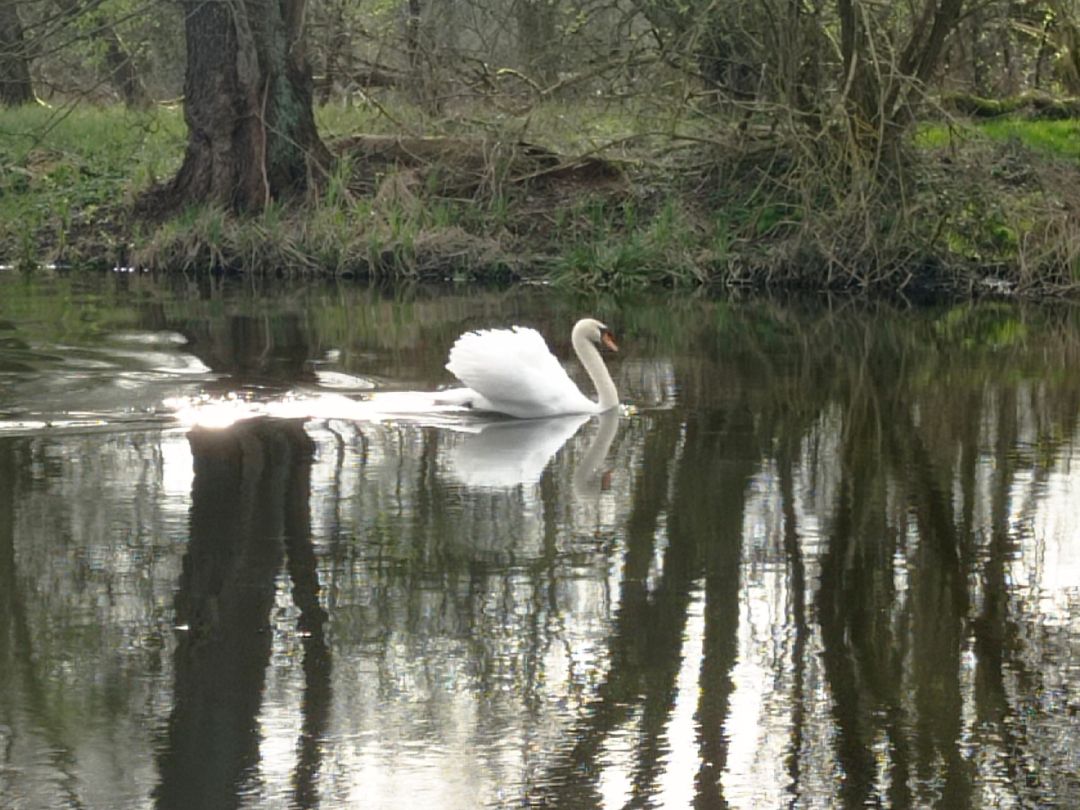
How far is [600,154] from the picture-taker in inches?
929

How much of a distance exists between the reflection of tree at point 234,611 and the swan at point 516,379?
4.14 ft

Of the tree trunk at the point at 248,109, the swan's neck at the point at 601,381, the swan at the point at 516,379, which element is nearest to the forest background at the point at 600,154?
the tree trunk at the point at 248,109

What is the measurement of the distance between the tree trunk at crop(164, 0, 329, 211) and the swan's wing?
448 inches

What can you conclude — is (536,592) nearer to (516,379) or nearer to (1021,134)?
(516,379)

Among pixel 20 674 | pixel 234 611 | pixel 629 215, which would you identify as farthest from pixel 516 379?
pixel 629 215

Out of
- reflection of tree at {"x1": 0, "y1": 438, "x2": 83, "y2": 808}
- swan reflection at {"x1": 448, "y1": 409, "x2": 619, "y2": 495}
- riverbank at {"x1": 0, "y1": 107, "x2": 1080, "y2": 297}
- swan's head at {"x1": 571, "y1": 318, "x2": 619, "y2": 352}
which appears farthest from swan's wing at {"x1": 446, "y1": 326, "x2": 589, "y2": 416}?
riverbank at {"x1": 0, "y1": 107, "x2": 1080, "y2": 297}

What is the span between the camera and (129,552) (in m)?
8.35

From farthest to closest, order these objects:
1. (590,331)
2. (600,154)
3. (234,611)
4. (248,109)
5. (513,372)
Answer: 1. (600,154)
2. (248,109)
3. (590,331)
4. (513,372)
5. (234,611)

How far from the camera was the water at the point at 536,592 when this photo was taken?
5.80 m

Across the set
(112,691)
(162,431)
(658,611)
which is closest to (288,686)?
(112,691)

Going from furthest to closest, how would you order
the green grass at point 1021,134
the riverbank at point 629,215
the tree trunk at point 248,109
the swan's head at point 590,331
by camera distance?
Result: the tree trunk at point 248,109 < the green grass at point 1021,134 < the riverbank at point 629,215 < the swan's head at point 590,331

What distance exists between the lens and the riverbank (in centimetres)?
2092

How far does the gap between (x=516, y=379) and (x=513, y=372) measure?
5 centimetres

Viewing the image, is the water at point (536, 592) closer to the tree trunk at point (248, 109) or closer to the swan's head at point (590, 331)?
the swan's head at point (590, 331)
